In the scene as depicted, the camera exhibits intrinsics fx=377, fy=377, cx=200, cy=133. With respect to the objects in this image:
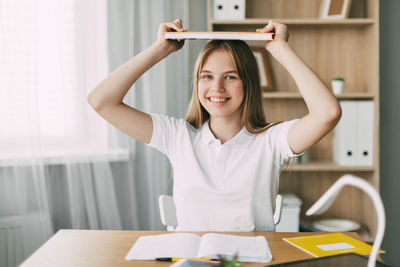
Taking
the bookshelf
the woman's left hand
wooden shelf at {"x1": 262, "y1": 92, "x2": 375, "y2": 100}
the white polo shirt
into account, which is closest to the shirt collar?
the white polo shirt

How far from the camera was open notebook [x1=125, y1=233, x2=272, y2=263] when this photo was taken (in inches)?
38.8

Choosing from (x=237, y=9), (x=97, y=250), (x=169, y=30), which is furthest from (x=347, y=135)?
(x=97, y=250)

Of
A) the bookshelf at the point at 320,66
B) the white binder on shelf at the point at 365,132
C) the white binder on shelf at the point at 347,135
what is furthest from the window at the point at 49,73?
the white binder on shelf at the point at 365,132

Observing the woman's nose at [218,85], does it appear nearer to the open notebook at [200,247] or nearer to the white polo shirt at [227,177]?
the white polo shirt at [227,177]

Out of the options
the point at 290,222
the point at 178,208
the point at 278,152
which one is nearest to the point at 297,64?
the point at 278,152

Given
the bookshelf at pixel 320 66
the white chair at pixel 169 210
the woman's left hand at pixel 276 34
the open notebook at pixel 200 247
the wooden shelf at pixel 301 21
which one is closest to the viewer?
the open notebook at pixel 200 247

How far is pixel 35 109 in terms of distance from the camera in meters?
2.19

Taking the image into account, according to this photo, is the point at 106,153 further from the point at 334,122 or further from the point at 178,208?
the point at 334,122

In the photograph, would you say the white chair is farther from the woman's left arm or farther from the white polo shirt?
the woman's left arm

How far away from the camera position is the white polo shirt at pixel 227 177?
Result: 1386mm

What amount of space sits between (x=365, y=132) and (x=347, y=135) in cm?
11

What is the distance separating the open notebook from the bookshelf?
1541 mm

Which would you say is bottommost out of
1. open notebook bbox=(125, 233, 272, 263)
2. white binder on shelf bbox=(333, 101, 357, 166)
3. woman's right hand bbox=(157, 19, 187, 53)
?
open notebook bbox=(125, 233, 272, 263)

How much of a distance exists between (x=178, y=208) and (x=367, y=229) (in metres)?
1.74
